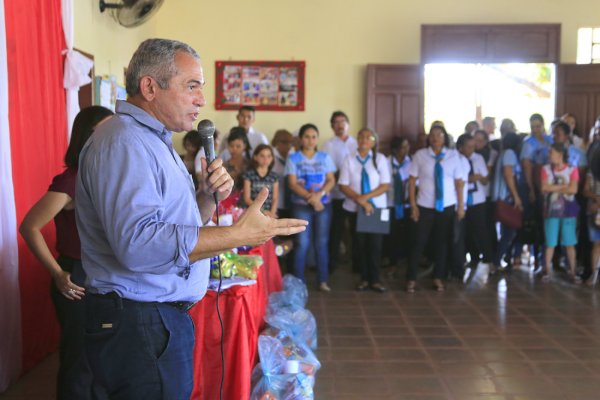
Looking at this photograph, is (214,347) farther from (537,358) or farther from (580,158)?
(580,158)

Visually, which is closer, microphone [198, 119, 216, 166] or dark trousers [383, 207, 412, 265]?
microphone [198, 119, 216, 166]

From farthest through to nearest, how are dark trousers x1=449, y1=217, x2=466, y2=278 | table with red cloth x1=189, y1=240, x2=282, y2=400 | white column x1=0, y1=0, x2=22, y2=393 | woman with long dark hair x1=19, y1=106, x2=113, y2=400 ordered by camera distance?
dark trousers x1=449, y1=217, x2=466, y2=278, white column x1=0, y1=0, x2=22, y2=393, table with red cloth x1=189, y1=240, x2=282, y2=400, woman with long dark hair x1=19, y1=106, x2=113, y2=400

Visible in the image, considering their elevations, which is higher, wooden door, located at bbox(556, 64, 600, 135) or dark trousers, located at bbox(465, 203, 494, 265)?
wooden door, located at bbox(556, 64, 600, 135)

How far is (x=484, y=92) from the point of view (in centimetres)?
912

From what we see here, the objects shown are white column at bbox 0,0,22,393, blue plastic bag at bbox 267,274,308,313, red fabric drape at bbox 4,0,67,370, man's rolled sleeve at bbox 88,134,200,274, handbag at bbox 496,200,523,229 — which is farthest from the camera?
handbag at bbox 496,200,523,229

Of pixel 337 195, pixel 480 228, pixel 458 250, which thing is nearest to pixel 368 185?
pixel 337 195

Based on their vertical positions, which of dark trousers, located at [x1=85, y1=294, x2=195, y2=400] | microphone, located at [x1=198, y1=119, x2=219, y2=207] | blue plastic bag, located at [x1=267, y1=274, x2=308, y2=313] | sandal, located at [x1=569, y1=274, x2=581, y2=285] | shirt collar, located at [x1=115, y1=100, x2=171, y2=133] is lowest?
sandal, located at [x1=569, y1=274, x2=581, y2=285]

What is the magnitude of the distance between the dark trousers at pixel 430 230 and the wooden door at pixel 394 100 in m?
2.71

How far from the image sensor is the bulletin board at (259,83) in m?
8.18

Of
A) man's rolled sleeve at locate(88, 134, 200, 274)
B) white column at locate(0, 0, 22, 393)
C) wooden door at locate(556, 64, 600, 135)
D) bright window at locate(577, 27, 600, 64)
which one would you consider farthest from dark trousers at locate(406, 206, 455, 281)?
man's rolled sleeve at locate(88, 134, 200, 274)

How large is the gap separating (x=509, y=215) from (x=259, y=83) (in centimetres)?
375

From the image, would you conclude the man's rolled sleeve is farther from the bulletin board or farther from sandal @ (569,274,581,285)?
the bulletin board

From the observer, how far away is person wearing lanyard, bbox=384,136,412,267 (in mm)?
6340

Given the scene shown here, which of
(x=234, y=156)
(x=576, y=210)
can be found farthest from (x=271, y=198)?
(x=576, y=210)
